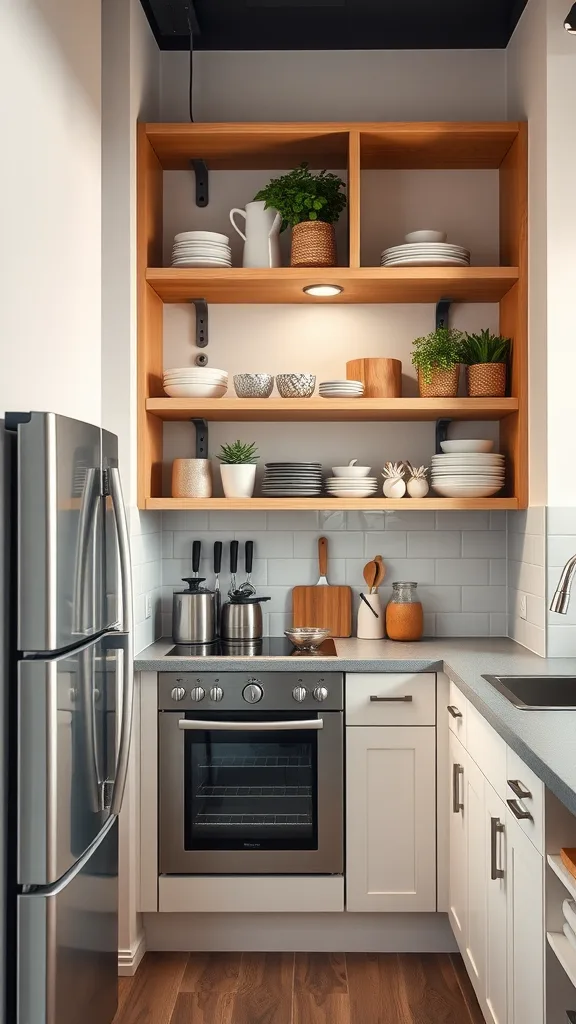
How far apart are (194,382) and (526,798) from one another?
1.90m

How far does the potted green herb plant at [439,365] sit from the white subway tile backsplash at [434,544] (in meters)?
0.56

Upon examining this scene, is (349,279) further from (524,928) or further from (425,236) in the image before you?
(524,928)

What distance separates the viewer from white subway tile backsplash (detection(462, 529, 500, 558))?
355 centimetres

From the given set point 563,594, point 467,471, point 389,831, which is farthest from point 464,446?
point 389,831

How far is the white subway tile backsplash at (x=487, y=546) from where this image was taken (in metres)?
3.55

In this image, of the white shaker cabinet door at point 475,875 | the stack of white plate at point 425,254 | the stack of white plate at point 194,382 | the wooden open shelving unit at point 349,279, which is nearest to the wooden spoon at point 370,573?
A: the wooden open shelving unit at point 349,279

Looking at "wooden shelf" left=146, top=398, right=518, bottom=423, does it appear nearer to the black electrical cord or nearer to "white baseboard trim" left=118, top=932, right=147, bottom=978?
the black electrical cord

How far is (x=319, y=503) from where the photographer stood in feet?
10.7

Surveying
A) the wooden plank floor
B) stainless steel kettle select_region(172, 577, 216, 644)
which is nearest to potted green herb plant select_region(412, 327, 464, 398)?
stainless steel kettle select_region(172, 577, 216, 644)

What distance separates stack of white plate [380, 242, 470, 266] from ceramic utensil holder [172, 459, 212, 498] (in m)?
1.00

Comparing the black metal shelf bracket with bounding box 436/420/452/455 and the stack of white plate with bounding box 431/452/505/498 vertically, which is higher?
the black metal shelf bracket with bounding box 436/420/452/455

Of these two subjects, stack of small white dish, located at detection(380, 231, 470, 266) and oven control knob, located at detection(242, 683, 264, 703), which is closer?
oven control knob, located at detection(242, 683, 264, 703)

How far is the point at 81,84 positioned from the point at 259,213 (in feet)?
3.49

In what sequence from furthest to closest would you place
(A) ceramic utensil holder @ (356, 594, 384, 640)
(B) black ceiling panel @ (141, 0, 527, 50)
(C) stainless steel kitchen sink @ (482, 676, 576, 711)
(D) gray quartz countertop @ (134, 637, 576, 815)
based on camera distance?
(A) ceramic utensil holder @ (356, 594, 384, 640) → (B) black ceiling panel @ (141, 0, 527, 50) → (C) stainless steel kitchen sink @ (482, 676, 576, 711) → (D) gray quartz countertop @ (134, 637, 576, 815)
